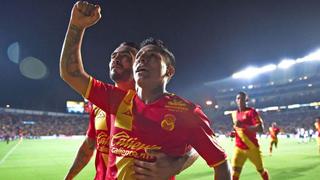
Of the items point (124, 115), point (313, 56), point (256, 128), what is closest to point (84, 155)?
point (124, 115)

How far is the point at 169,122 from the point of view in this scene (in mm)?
2660

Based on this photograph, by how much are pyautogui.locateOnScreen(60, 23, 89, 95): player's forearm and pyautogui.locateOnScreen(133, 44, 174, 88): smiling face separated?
432mm

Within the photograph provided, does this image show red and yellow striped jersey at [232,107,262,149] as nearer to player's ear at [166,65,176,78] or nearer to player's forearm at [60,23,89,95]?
player's ear at [166,65,176,78]

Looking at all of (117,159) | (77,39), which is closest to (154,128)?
(117,159)

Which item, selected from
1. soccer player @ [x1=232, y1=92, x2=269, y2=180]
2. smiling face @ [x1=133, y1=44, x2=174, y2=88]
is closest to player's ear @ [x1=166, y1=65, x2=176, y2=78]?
smiling face @ [x1=133, y1=44, x2=174, y2=88]

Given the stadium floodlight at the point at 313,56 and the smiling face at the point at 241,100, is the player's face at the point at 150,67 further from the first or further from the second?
the stadium floodlight at the point at 313,56

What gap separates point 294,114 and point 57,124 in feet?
156

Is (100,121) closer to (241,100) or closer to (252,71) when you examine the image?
(241,100)

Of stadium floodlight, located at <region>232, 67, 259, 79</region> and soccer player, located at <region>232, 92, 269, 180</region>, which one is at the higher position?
stadium floodlight, located at <region>232, 67, 259, 79</region>

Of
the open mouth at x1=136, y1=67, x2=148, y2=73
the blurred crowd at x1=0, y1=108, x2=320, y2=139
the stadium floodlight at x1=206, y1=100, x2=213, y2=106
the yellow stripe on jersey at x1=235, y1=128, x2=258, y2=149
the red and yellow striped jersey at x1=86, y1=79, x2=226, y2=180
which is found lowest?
the yellow stripe on jersey at x1=235, y1=128, x2=258, y2=149

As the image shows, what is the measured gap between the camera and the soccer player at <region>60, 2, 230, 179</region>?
2633 millimetres

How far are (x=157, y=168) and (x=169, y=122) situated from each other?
0.34 meters

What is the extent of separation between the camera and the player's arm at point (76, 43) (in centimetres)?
228

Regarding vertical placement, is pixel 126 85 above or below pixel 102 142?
above
